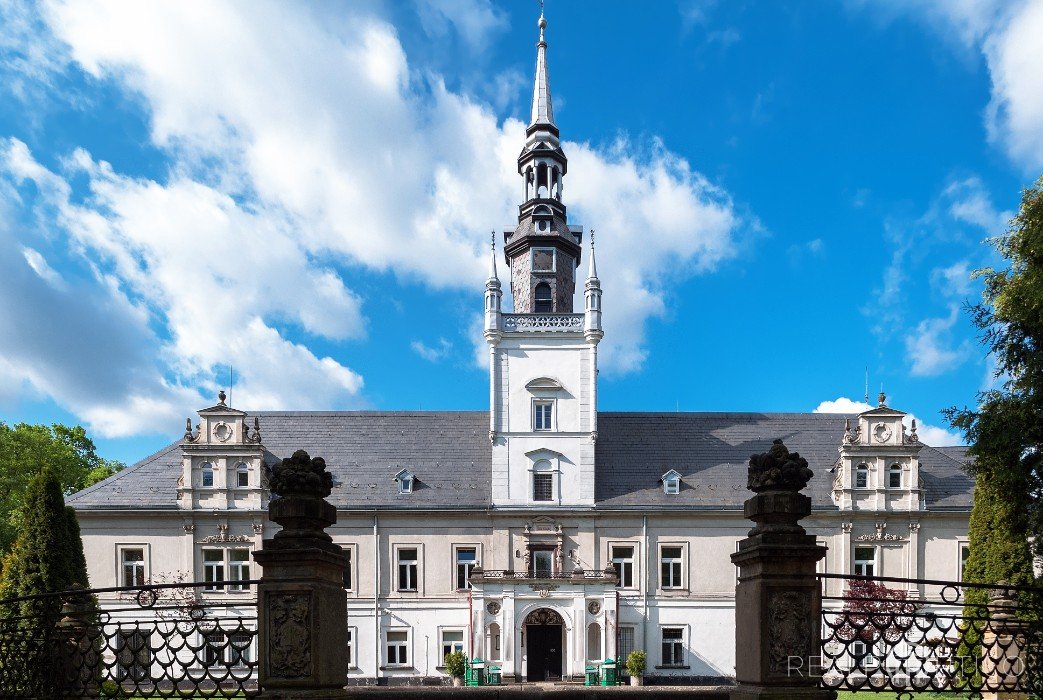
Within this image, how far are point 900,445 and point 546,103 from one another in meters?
22.0

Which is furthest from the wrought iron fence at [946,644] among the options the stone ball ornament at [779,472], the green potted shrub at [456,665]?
the green potted shrub at [456,665]

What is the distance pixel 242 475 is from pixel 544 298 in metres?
14.7

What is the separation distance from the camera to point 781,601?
6.82 meters

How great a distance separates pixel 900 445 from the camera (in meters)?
28.9

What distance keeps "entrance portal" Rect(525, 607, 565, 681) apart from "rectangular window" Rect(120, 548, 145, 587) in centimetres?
1545

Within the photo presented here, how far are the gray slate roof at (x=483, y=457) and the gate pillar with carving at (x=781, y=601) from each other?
22.5 meters

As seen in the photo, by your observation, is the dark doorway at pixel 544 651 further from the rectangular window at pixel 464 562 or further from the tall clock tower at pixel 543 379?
the tall clock tower at pixel 543 379

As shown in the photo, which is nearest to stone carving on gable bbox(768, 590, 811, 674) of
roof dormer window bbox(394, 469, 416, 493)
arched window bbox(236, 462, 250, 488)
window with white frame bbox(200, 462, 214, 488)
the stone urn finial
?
the stone urn finial

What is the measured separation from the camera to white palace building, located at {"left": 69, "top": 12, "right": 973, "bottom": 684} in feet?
90.5

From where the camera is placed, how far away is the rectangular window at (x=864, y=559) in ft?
92.9

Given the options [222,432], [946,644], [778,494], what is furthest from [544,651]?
[778,494]

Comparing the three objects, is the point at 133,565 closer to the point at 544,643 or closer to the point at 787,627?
the point at 544,643

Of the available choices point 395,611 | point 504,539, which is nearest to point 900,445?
point 504,539

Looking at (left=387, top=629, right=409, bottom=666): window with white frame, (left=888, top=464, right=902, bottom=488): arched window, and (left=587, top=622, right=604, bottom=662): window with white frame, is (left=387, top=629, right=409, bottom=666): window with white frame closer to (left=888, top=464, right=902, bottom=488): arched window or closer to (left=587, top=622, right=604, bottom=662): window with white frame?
(left=587, top=622, right=604, bottom=662): window with white frame
